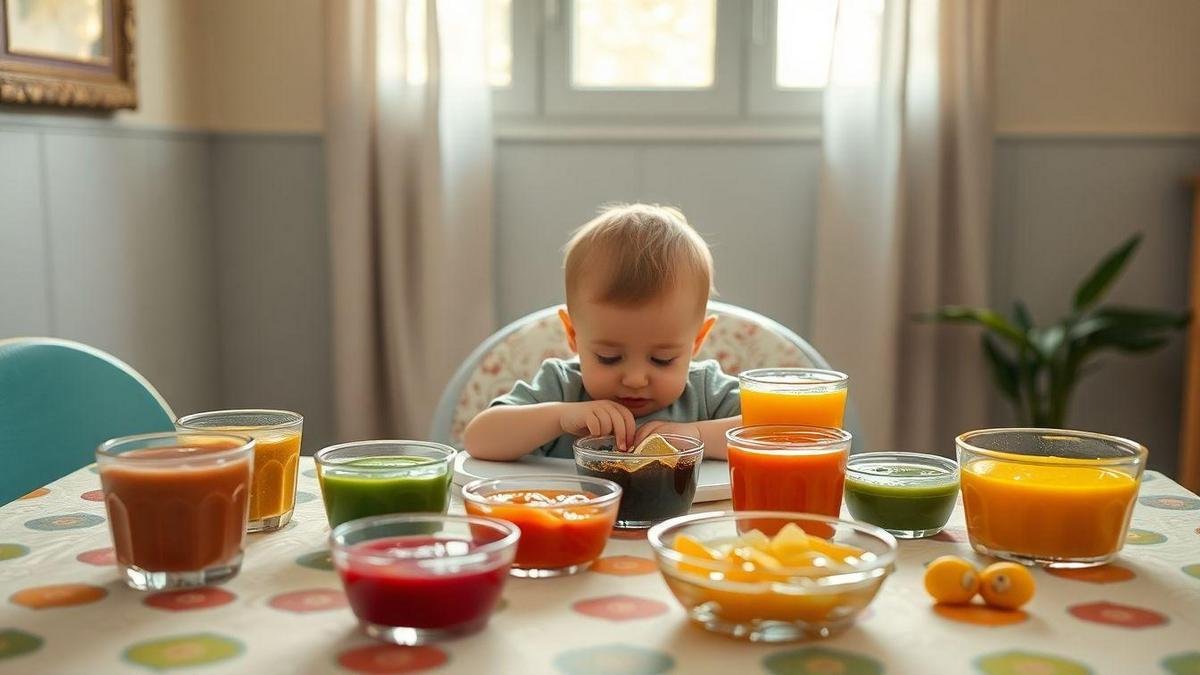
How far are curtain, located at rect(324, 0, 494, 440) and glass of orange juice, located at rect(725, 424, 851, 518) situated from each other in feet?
7.04

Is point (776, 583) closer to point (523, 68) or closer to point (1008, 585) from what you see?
point (1008, 585)

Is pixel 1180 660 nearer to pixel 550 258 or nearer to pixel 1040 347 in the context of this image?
pixel 1040 347

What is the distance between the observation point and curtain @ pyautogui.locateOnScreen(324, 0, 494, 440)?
3191mm

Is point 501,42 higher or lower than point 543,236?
higher

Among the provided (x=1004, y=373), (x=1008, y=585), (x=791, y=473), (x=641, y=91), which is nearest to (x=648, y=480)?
(x=791, y=473)

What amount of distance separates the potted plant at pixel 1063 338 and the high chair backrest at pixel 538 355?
3.83 feet

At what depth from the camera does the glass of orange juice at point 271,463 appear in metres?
1.21

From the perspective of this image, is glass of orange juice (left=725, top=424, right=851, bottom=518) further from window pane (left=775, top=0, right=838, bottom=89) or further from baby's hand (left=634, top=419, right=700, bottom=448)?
window pane (left=775, top=0, right=838, bottom=89)

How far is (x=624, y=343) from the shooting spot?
5.28ft

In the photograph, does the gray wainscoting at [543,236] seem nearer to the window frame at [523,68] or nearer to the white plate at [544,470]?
the window frame at [523,68]

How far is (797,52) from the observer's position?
335 cm

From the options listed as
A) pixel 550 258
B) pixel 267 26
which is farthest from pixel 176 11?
pixel 550 258

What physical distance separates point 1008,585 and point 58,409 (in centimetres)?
126

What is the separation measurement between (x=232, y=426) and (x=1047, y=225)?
103 inches
